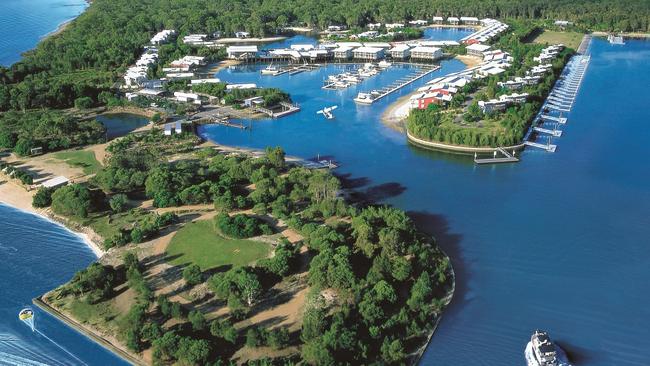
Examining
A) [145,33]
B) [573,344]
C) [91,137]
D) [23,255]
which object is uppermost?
[145,33]

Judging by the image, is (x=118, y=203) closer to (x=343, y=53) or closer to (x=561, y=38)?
(x=343, y=53)

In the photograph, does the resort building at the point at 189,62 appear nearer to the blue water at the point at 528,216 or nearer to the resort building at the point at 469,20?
the blue water at the point at 528,216

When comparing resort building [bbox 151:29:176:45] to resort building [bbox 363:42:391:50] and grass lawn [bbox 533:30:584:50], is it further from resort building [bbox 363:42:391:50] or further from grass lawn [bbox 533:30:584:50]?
grass lawn [bbox 533:30:584:50]

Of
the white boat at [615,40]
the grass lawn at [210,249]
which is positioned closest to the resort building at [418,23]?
the white boat at [615,40]

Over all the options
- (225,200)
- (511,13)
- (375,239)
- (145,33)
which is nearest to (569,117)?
(375,239)

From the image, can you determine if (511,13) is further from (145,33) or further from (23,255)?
(23,255)

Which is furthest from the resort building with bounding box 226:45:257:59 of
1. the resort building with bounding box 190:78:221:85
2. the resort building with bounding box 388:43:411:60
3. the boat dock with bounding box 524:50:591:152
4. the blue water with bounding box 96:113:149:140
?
the boat dock with bounding box 524:50:591:152

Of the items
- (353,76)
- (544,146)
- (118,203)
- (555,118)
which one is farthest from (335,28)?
(118,203)
